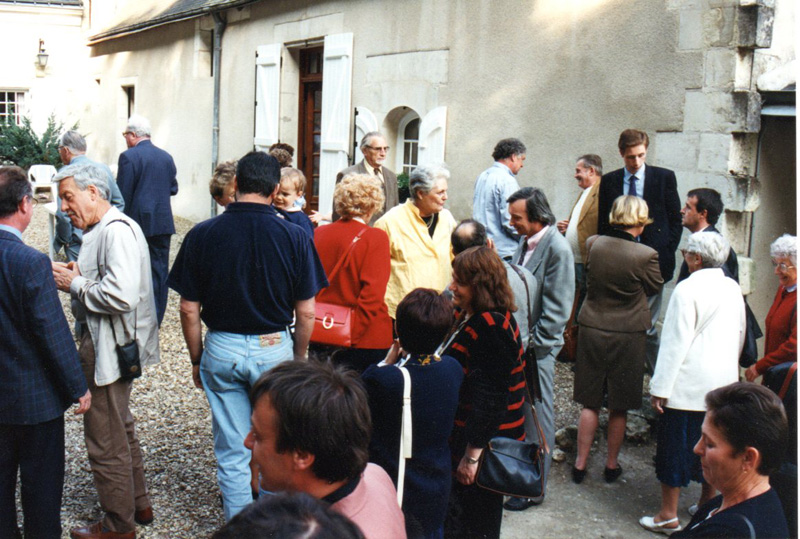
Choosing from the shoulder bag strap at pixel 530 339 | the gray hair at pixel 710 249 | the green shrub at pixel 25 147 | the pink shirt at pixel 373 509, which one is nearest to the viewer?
the pink shirt at pixel 373 509

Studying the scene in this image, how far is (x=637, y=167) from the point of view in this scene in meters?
5.54

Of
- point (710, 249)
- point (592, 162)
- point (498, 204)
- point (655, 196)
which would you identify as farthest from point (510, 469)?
point (592, 162)

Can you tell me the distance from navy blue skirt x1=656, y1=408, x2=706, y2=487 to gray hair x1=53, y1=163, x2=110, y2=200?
9.70ft

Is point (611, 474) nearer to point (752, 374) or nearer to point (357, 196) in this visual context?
point (752, 374)

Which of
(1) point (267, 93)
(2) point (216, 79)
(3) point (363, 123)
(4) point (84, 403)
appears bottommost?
(4) point (84, 403)

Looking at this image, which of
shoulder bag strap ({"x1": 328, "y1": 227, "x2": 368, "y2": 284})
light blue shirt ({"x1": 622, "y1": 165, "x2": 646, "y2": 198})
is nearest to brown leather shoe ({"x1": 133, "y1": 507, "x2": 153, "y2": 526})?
shoulder bag strap ({"x1": 328, "y1": 227, "x2": 368, "y2": 284})

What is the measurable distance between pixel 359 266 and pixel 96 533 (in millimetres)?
1778

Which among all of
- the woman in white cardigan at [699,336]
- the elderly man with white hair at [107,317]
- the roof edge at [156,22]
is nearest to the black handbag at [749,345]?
the woman in white cardigan at [699,336]

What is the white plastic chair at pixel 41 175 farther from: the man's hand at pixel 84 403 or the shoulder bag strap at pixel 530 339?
the shoulder bag strap at pixel 530 339

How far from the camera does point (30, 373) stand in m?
3.07

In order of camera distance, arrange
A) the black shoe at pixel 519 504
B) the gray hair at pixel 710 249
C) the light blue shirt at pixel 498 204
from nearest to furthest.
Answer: the gray hair at pixel 710 249, the black shoe at pixel 519 504, the light blue shirt at pixel 498 204

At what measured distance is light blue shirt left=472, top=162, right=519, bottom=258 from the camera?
5988 millimetres

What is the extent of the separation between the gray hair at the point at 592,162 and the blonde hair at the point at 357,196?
2.64 metres

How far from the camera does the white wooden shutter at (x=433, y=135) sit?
8.36 meters
